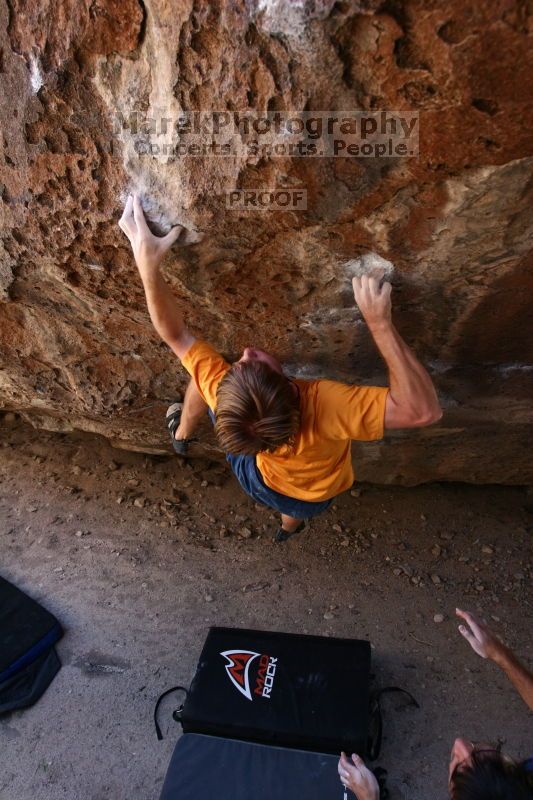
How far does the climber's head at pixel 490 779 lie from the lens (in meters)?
1.78

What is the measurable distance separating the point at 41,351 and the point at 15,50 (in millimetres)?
1384

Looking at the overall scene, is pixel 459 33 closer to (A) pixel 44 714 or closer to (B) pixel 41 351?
(B) pixel 41 351

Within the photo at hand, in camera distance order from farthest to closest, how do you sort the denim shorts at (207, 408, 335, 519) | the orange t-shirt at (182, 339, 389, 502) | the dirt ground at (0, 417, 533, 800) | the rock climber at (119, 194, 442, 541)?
the dirt ground at (0, 417, 533, 800) → the denim shorts at (207, 408, 335, 519) → the orange t-shirt at (182, 339, 389, 502) → the rock climber at (119, 194, 442, 541)

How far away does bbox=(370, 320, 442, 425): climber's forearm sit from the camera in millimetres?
1854

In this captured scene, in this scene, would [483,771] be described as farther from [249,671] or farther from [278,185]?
[278,185]

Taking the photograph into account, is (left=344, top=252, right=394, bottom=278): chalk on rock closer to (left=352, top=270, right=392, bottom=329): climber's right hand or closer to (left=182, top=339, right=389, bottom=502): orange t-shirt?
(left=352, top=270, right=392, bottom=329): climber's right hand

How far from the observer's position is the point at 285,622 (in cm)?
327

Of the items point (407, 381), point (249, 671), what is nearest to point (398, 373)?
point (407, 381)

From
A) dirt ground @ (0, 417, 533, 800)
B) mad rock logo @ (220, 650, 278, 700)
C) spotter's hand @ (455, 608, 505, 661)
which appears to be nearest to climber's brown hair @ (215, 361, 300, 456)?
spotter's hand @ (455, 608, 505, 661)

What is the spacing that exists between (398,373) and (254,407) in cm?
45

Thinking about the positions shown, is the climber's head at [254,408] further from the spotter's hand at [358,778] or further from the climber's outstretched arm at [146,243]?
the spotter's hand at [358,778]

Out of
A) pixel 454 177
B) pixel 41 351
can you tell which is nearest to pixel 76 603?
pixel 41 351

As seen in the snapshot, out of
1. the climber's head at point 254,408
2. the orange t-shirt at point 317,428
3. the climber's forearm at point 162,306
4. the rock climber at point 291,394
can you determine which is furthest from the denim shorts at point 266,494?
the climber's head at point 254,408

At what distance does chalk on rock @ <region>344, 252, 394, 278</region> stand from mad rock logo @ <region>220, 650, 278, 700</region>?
6.30 ft
